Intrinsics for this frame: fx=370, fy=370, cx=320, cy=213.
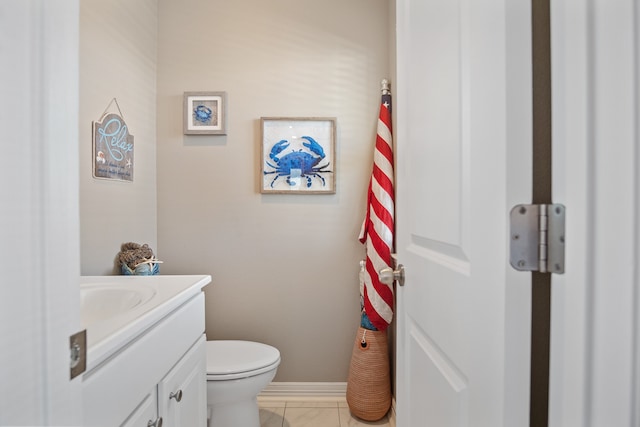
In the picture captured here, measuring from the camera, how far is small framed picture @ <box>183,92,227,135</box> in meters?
2.20

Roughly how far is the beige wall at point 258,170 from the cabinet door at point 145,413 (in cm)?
126

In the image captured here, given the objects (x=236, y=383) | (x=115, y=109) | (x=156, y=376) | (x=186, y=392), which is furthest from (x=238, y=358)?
(x=115, y=109)

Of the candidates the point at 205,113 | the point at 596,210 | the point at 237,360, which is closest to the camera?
the point at 596,210

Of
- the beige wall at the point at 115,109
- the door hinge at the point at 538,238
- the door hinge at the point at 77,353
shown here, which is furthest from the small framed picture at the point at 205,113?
the door hinge at the point at 538,238

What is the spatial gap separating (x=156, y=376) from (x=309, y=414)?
1351 millimetres

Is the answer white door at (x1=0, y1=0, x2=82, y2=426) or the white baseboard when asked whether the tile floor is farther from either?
white door at (x1=0, y1=0, x2=82, y2=426)

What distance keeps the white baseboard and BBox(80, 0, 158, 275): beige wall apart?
1.14 metres

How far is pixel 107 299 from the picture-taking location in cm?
124

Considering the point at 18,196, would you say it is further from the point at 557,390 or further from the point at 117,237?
the point at 117,237

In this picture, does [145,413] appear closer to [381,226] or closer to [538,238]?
[538,238]

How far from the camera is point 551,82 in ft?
1.55

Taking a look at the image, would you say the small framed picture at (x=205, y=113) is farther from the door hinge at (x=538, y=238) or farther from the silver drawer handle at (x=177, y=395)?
the door hinge at (x=538, y=238)

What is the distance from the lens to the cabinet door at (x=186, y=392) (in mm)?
1032

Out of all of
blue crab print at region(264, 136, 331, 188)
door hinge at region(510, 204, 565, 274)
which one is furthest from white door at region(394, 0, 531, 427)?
blue crab print at region(264, 136, 331, 188)
